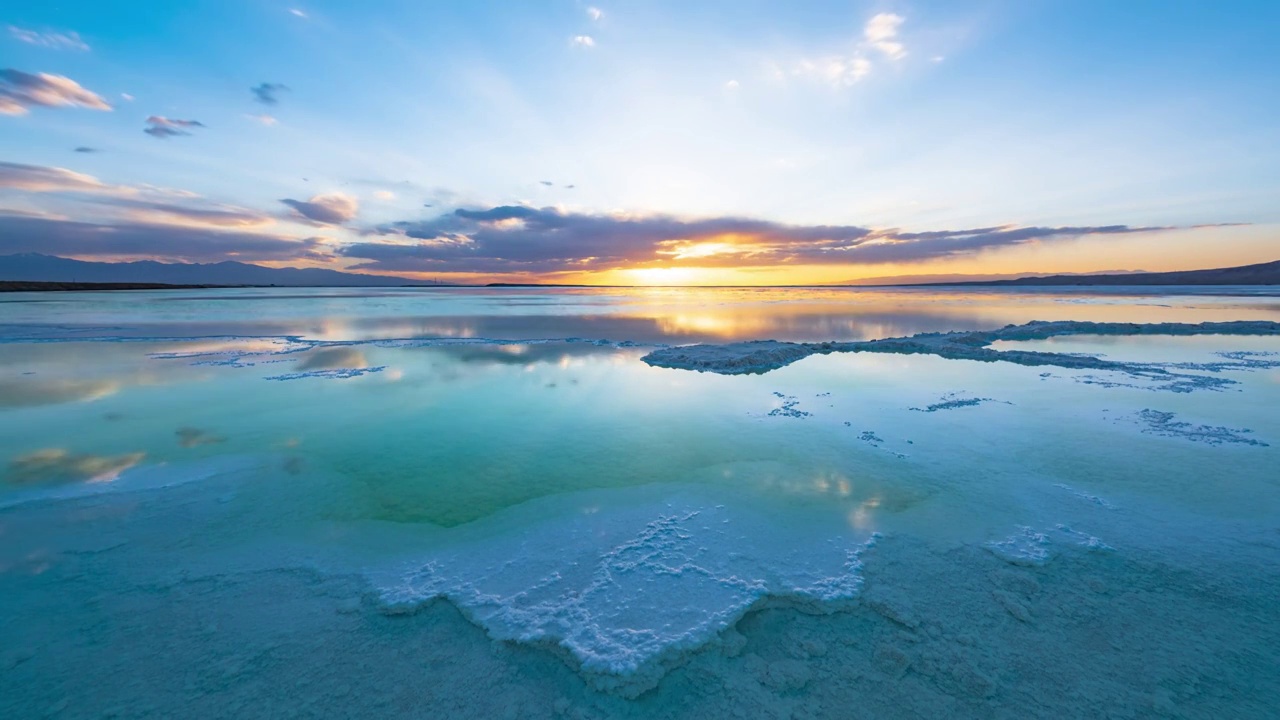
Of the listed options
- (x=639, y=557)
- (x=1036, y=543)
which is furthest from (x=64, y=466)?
(x=1036, y=543)

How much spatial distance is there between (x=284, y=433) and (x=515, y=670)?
8.15 metres

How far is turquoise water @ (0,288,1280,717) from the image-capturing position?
12.8ft

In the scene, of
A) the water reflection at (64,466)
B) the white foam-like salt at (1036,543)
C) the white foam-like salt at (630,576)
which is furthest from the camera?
the water reflection at (64,466)

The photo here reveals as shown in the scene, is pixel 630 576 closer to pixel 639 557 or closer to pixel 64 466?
pixel 639 557

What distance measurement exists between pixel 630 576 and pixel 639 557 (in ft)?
1.23

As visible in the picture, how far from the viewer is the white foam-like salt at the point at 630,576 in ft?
14.7

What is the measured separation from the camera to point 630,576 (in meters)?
5.27

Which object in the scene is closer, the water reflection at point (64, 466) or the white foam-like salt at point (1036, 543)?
the white foam-like salt at point (1036, 543)

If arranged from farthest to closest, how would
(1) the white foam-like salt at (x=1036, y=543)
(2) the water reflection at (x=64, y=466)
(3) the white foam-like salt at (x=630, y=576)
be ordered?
1. (2) the water reflection at (x=64, y=466)
2. (1) the white foam-like salt at (x=1036, y=543)
3. (3) the white foam-like salt at (x=630, y=576)

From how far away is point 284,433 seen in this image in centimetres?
975

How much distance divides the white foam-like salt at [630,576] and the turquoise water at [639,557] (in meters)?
0.03

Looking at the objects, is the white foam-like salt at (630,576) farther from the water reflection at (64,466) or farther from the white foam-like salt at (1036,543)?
the water reflection at (64,466)

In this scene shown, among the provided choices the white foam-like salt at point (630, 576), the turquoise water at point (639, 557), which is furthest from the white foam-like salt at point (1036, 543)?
the white foam-like salt at point (630, 576)

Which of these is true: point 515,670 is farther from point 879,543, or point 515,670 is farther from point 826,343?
point 826,343
